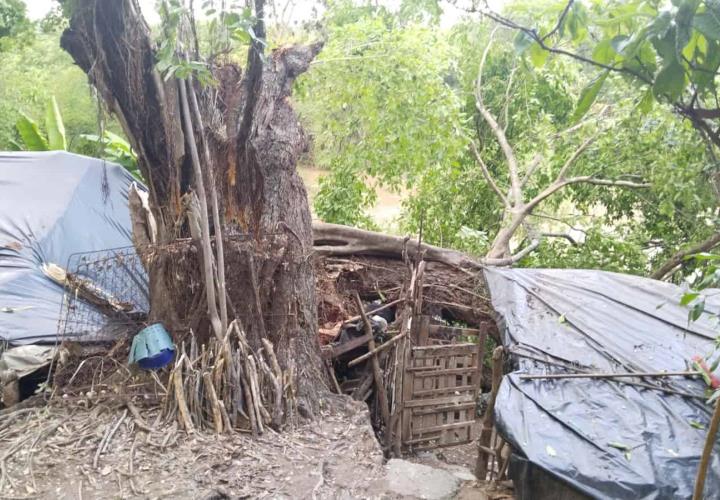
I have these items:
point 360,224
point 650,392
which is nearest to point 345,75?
point 360,224

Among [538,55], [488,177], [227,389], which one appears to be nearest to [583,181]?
[488,177]

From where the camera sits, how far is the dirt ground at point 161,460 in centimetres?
362

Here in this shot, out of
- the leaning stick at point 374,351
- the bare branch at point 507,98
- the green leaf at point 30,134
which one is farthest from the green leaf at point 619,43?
the green leaf at point 30,134

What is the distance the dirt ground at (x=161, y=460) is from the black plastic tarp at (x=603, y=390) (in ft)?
2.91

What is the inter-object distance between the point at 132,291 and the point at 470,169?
593cm

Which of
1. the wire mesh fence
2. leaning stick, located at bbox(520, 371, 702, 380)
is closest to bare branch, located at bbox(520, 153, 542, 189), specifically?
leaning stick, located at bbox(520, 371, 702, 380)

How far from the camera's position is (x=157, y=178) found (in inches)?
190

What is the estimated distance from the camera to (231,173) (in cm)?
532

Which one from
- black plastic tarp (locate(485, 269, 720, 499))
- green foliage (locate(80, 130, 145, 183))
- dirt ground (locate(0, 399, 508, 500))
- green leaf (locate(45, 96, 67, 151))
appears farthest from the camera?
green leaf (locate(45, 96, 67, 151))

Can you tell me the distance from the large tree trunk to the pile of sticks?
24 centimetres

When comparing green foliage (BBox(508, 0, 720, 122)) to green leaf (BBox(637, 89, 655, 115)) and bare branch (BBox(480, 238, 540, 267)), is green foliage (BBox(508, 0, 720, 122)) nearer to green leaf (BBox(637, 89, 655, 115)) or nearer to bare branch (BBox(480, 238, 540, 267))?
green leaf (BBox(637, 89, 655, 115))

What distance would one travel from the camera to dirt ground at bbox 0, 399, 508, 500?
3621 mm

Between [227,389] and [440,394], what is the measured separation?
8.94ft

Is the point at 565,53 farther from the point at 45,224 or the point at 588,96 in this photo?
the point at 45,224
